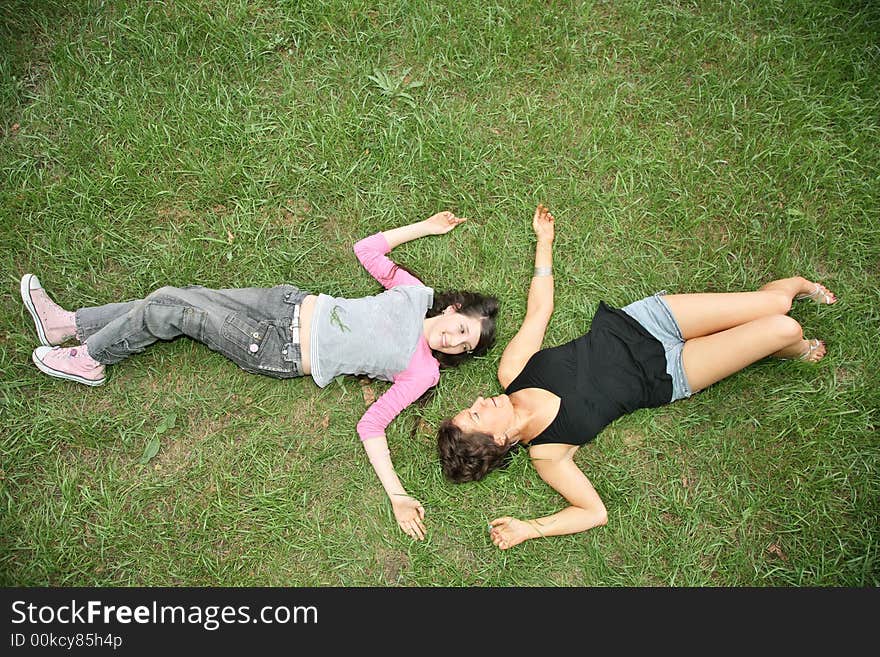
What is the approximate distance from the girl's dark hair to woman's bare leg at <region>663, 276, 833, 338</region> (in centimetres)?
151

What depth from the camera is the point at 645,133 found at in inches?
185

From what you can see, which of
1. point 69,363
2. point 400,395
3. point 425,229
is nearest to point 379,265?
point 425,229

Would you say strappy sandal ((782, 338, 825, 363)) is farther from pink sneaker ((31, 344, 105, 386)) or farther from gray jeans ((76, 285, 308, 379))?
pink sneaker ((31, 344, 105, 386))

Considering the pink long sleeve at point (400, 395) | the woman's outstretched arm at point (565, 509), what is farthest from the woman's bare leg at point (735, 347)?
the pink long sleeve at point (400, 395)

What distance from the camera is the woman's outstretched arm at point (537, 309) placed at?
4234 millimetres

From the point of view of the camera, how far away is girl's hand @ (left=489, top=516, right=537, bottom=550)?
162 inches

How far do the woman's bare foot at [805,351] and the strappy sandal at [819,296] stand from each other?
295 mm

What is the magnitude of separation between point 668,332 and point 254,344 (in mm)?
2852

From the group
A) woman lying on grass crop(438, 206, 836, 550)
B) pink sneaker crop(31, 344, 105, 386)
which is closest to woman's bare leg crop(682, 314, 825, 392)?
woman lying on grass crop(438, 206, 836, 550)

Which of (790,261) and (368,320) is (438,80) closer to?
(368,320)

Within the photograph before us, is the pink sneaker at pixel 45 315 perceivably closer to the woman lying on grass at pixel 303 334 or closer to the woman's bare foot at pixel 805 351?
the woman lying on grass at pixel 303 334

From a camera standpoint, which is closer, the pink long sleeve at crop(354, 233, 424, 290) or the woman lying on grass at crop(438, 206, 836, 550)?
the woman lying on grass at crop(438, 206, 836, 550)

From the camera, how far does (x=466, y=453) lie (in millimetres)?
3898

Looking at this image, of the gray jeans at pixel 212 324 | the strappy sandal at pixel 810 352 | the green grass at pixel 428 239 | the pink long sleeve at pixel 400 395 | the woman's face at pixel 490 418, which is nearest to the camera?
the woman's face at pixel 490 418
